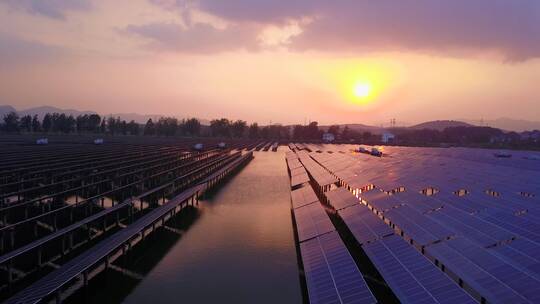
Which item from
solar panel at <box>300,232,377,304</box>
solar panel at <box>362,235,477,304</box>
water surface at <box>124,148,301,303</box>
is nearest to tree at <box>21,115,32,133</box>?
water surface at <box>124,148,301,303</box>

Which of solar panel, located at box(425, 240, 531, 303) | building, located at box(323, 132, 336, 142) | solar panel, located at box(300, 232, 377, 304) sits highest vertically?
building, located at box(323, 132, 336, 142)

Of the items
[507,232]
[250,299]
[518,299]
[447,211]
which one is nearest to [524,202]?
[447,211]

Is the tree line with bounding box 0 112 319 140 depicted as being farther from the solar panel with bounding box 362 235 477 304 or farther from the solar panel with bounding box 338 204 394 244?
the solar panel with bounding box 362 235 477 304

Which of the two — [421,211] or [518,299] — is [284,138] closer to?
[421,211]

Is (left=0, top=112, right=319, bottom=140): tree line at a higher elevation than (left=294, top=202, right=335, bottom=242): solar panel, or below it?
higher

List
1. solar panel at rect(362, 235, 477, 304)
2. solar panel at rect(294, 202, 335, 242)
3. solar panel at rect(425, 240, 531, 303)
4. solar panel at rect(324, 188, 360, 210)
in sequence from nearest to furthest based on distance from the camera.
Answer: solar panel at rect(425, 240, 531, 303)
solar panel at rect(362, 235, 477, 304)
solar panel at rect(294, 202, 335, 242)
solar panel at rect(324, 188, 360, 210)

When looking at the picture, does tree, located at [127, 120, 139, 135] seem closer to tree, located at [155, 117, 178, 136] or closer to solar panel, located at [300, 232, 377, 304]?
tree, located at [155, 117, 178, 136]

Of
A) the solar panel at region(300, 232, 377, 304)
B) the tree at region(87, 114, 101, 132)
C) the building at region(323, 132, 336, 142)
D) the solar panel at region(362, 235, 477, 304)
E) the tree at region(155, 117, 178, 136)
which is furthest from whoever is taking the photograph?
the tree at region(155, 117, 178, 136)

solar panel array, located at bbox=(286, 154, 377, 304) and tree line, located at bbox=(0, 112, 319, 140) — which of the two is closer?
solar panel array, located at bbox=(286, 154, 377, 304)

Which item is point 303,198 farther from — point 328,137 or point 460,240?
point 328,137
